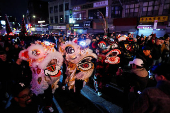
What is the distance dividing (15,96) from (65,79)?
1643 millimetres

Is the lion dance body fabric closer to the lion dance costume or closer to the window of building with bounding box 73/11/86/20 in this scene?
the lion dance costume

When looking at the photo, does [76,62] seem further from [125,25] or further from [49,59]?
[125,25]

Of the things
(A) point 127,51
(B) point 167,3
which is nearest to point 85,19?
(B) point 167,3

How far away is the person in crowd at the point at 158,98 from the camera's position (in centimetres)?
148

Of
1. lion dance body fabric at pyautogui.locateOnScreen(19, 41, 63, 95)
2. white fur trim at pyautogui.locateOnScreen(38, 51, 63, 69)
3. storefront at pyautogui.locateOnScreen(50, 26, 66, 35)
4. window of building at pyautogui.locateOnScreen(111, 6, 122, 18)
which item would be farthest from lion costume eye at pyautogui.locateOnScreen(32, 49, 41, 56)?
storefront at pyautogui.locateOnScreen(50, 26, 66, 35)

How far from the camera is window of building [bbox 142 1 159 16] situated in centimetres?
1745

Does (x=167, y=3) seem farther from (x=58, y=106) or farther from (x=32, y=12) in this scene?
(x=32, y=12)

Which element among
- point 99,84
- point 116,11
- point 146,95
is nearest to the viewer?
point 146,95

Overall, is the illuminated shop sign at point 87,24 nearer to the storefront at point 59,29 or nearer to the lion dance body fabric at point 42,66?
the storefront at point 59,29

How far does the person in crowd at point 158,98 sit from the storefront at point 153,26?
717 inches

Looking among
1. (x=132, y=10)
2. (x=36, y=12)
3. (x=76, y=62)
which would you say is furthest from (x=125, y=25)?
(x=36, y=12)

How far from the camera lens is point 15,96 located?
2539 mm

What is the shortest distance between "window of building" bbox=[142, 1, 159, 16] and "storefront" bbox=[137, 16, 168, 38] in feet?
3.00

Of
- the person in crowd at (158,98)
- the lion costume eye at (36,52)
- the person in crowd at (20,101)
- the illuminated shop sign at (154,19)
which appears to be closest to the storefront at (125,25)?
the illuminated shop sign at (154,19)
